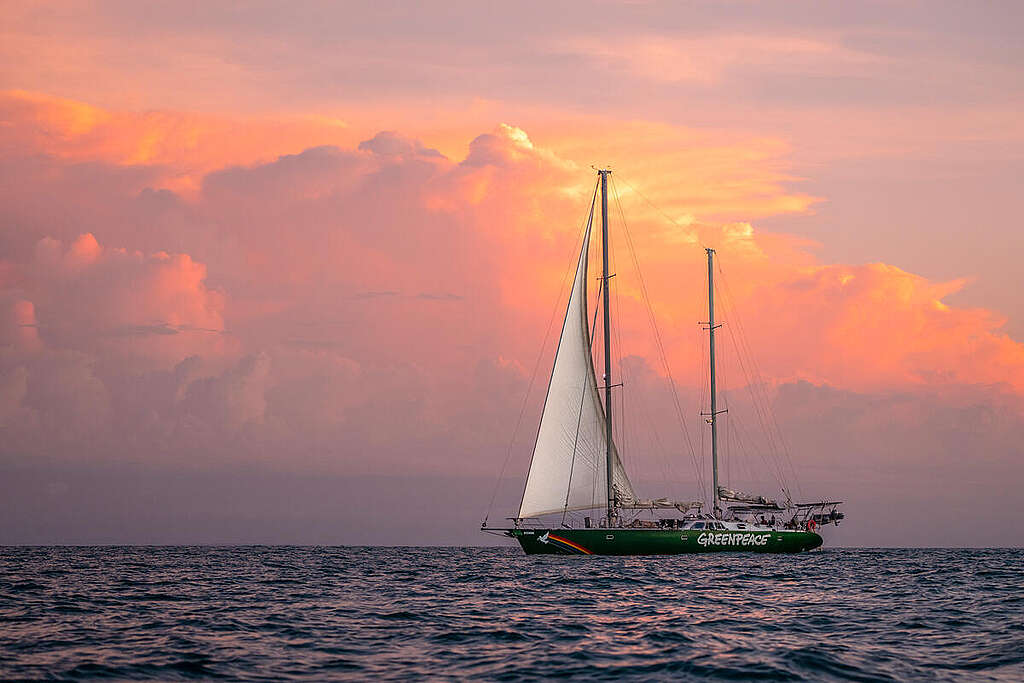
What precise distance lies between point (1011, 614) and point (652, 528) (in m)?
35.8

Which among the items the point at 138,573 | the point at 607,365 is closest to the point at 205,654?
the point at 138,573

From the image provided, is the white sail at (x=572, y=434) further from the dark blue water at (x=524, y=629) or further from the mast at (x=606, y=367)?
the dark blue water at (x=524, y=629)

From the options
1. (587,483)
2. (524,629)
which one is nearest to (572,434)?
(587,483)

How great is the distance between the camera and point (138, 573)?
→ 2383 inches

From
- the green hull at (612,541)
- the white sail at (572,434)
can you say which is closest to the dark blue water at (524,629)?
the green hull at (612,541)

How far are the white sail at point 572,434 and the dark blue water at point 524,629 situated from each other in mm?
18729

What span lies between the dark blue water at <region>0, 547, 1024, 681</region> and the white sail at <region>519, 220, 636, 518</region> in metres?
18.7

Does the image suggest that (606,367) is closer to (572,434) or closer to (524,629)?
(572,434)

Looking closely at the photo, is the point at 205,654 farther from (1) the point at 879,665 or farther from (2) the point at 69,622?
(1) the point at 879,665

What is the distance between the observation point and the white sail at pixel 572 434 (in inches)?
2670

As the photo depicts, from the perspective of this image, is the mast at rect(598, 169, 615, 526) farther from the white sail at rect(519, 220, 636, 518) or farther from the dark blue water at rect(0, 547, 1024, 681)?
the dark blue water at rect(0, 547, 1024, 681)

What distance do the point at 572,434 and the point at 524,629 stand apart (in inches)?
1631

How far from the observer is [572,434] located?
68875 millimetres

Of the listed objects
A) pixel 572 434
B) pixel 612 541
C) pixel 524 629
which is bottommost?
pixel 524 629
